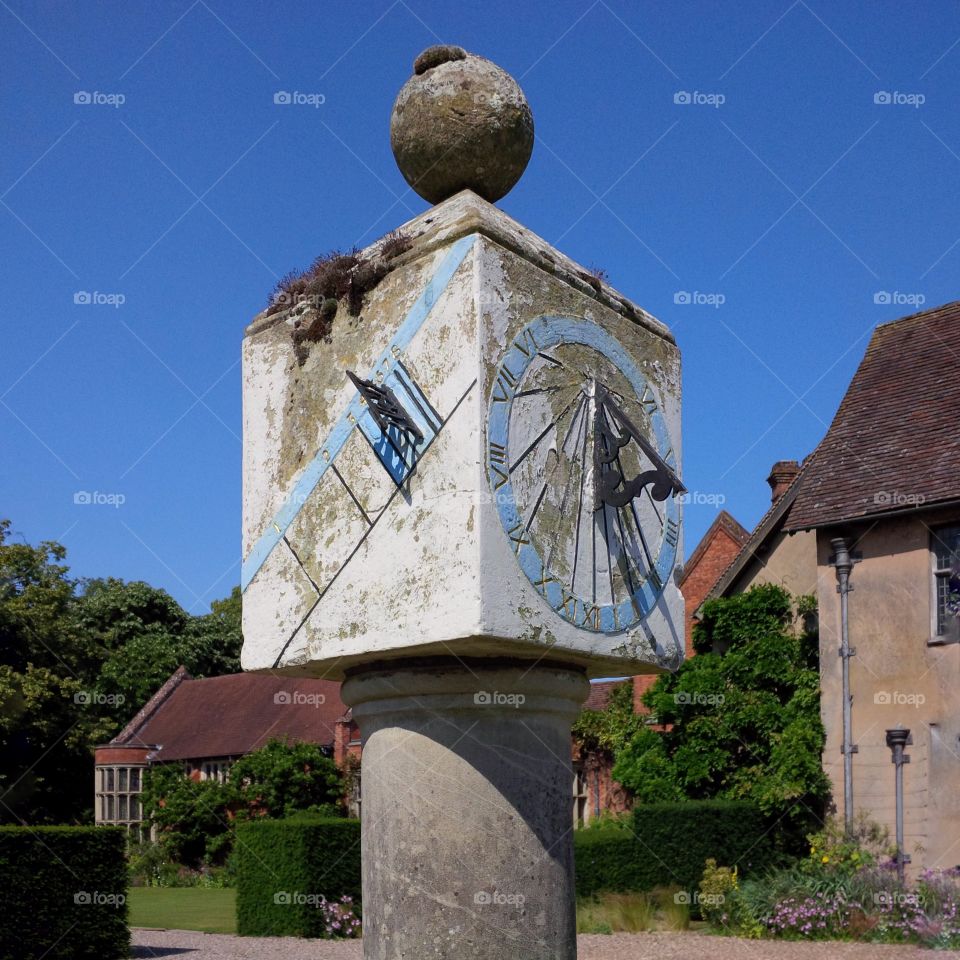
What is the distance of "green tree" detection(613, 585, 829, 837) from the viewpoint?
16.7 m

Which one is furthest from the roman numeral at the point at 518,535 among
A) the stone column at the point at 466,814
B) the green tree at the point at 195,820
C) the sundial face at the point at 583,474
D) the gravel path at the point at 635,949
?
the green tree at the point at 195,820

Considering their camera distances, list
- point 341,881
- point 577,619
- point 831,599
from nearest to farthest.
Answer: point 577,619, point 341,881, point 831,599

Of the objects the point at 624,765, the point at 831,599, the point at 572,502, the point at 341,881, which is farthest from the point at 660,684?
the point at 572,502

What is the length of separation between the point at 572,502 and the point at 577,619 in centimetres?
36

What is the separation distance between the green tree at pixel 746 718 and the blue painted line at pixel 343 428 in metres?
13.9

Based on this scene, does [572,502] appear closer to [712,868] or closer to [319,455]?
[319,455]

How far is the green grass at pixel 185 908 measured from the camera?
1789 cm

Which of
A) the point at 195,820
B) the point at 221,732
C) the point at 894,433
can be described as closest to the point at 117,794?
the point at 221,732

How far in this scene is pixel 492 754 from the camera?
3.57 metres

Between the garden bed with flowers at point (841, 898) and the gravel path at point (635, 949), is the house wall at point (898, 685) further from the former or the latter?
the gravel path at point (635, 949)

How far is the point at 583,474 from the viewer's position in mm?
3855

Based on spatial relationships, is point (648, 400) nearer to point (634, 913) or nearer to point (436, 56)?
point (436, 56)

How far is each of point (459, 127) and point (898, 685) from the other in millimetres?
13775

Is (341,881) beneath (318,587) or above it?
beneath
